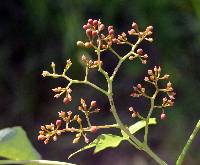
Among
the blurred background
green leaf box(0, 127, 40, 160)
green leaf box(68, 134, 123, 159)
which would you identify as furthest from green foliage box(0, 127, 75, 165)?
the blurred background

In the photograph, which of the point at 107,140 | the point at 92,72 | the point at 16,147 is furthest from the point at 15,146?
the point at 92,72

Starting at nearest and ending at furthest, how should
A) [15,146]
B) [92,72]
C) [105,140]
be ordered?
[105,140], [15,146], [92,72]

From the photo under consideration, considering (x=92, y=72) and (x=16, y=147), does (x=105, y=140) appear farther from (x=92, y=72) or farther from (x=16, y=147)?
(x=92, y=72)

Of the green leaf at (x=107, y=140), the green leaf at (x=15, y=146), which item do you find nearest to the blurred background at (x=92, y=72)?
the green leaf at (x=15, y=146)

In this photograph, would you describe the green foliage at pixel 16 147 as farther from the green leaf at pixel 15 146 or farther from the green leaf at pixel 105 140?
the green leaf at pixel 105 140

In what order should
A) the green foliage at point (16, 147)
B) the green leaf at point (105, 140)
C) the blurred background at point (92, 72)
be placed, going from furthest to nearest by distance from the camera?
the blurred background at point (92, 72) < the green foliage at point (16, 147) < the green leaf at point (105, 140)

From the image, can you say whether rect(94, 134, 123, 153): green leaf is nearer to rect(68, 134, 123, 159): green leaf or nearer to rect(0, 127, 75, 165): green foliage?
rect(68, 134, 123, 159): green leaf
